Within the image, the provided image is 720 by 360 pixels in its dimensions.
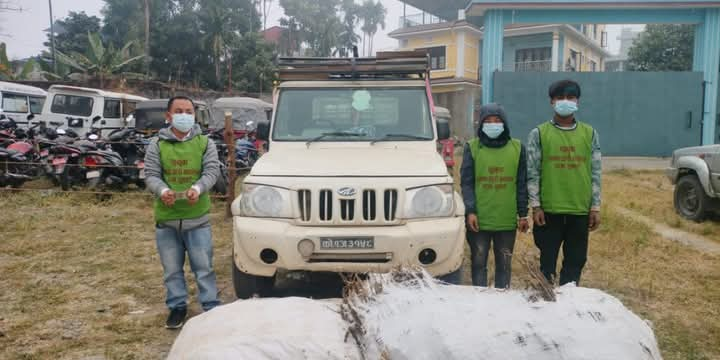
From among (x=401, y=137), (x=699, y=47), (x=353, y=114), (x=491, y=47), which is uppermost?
(x=699, y=47)

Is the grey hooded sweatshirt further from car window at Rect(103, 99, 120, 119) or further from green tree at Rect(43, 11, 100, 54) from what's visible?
green tree at Rect(43, 11, 100, 54)

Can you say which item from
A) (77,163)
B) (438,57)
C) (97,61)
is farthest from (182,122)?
(438,57)

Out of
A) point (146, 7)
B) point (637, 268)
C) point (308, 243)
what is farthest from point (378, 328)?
point (146, 7)

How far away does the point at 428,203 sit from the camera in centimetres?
397

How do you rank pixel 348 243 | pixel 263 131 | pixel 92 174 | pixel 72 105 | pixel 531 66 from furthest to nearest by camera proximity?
pixel 531 66, pixel 72 105, pixel 92 174, pixel 263 131, pixel 348 243

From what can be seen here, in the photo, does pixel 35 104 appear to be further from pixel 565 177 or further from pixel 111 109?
pixel 565 177

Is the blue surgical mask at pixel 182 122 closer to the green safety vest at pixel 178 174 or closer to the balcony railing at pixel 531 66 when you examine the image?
the green safety vest at pixel 178 174

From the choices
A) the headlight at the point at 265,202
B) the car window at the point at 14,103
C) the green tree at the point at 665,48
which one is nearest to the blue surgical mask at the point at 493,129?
the headlight at the point at 265,202

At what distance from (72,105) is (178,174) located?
12.8 metres

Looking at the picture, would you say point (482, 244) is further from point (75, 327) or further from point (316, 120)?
point (75, 327)

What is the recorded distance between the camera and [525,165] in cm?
406

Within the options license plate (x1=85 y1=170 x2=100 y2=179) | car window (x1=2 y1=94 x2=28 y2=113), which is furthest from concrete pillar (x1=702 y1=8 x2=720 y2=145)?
car window (x1=2 y1=94 x2=28 y2=113)

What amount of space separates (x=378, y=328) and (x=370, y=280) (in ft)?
0.96

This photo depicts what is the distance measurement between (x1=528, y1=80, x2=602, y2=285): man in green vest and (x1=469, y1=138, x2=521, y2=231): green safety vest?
122 mm
